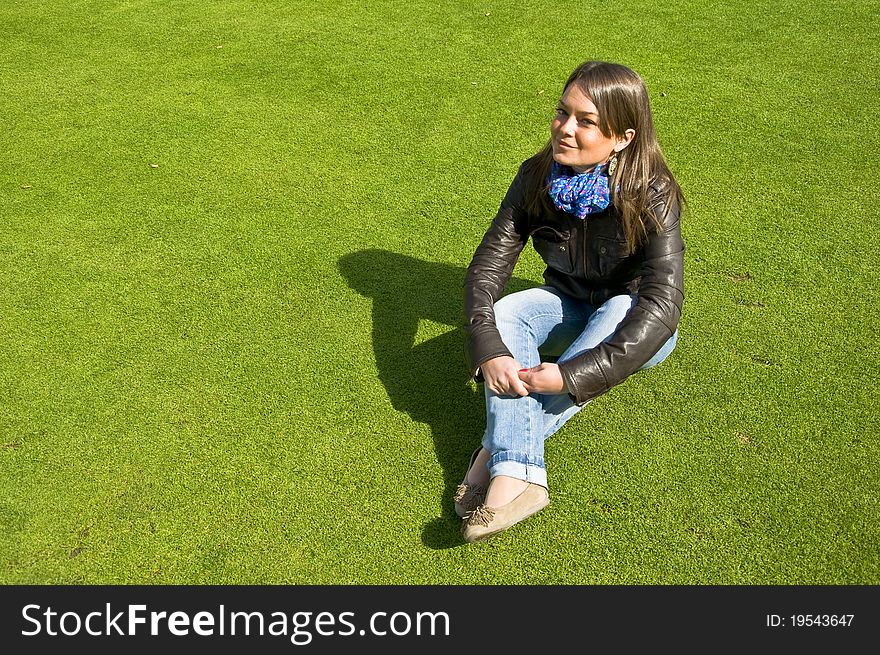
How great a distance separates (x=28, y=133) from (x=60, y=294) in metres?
2.01

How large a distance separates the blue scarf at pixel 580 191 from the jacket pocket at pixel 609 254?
0.16 metres

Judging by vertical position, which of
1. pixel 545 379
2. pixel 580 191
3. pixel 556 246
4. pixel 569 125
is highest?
pixel 569 125

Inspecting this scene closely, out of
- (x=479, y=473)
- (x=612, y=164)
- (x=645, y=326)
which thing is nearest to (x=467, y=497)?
(x=479, y=473)

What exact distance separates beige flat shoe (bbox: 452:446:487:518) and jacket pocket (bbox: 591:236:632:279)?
1.04 metres

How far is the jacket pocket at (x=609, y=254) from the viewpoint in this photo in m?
3.44

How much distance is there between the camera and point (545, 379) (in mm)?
3152

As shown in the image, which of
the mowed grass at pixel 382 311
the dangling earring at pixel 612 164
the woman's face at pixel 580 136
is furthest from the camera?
the dangling earring at pixel 612 164

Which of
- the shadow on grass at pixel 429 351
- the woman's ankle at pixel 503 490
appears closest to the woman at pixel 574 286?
the woman's ankle at pixel 503 490

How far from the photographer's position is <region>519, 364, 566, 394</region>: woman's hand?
315 centimetres

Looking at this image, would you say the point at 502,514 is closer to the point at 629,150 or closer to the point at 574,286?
the point at 574,286

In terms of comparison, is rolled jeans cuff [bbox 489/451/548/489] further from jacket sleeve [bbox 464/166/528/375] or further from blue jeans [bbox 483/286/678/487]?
jacket sleeve [bbox 464/166/528/375]

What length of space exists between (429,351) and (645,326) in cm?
110

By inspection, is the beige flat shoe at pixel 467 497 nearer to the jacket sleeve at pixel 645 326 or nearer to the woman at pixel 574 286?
the woman at pixel 574 286

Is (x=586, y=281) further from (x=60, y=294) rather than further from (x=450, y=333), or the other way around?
(x=60, y=294)
